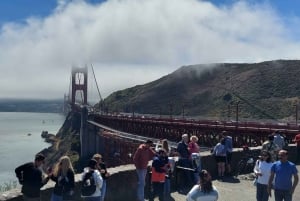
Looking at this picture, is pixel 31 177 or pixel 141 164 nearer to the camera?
pixel 31 177

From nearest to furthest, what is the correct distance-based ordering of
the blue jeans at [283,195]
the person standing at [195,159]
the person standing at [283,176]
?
the person standing at [283,176] → the blue jeans at [283,195] → the person standing at [195,159]

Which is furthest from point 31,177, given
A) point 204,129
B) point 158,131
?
point 158,131

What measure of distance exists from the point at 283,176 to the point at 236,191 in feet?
12.2

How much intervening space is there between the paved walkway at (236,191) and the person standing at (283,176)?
253 cm

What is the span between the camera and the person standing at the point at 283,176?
7566 mm

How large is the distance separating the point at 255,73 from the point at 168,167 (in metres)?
100

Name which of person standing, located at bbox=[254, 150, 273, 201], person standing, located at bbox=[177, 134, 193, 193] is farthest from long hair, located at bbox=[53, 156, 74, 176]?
person standing, located at bbox=[177, 134, 193, 193]

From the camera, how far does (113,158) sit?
58.9m

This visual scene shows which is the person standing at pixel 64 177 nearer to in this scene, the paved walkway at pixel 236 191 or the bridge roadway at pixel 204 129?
the paved walkway at pixel 236 191

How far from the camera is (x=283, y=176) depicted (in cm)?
758

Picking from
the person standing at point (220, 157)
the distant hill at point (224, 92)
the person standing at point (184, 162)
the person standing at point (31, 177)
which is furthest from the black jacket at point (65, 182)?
the distant hill at point (224, 92)

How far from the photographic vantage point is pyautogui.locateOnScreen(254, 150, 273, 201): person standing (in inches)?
329

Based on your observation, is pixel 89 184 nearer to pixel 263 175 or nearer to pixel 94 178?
pixel 94 178

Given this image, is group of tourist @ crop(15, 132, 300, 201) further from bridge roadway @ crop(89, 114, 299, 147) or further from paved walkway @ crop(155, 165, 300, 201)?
bridge roadway @ crop(89, 114, 299, 147)
